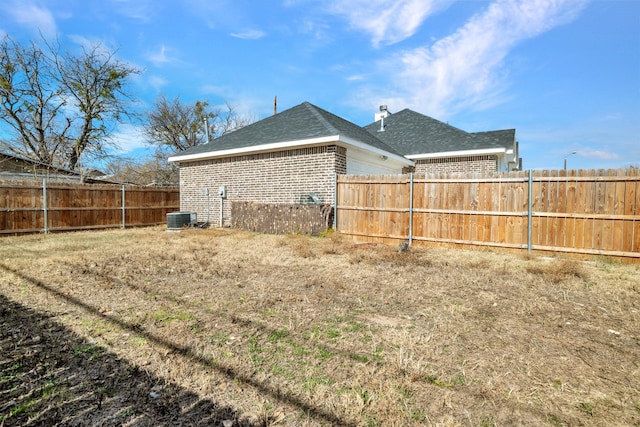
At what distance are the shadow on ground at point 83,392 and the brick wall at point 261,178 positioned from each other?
7.53 meters

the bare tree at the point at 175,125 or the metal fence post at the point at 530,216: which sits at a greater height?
the bare tree at the point at 175,125

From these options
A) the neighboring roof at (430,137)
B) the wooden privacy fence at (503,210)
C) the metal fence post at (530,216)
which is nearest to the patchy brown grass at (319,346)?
the wooden privacy fence at (503,210)

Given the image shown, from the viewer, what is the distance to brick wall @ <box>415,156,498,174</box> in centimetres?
1308

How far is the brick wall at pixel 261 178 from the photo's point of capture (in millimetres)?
9852

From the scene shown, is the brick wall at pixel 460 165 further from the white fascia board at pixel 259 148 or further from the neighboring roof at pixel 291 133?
the white fascia board at pixel 259 148

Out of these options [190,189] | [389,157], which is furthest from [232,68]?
[389,157]

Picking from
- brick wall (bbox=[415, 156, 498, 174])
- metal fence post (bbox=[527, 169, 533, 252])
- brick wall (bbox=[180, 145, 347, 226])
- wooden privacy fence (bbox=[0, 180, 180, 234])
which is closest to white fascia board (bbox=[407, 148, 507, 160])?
brick wall (bbox=[415, 156, 498, 174])

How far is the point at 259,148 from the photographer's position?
1084 cm

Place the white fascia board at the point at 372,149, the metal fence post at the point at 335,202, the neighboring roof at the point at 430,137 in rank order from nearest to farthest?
1. the metal fence post at the point at 335,202
2. the white fascia board at the point at 372,149
3. the neighboring roof at the point at 430,137

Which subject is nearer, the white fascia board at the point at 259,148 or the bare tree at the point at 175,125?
the white fascia board at the point at 259,148

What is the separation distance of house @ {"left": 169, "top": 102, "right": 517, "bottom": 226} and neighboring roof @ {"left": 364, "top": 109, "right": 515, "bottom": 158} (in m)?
0.04

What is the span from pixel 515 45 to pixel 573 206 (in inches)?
258

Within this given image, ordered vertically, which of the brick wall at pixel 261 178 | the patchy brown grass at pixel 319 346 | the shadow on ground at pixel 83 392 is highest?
the brick wall at pixel 261 178

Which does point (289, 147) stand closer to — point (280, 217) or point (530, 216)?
point (280, 217)
